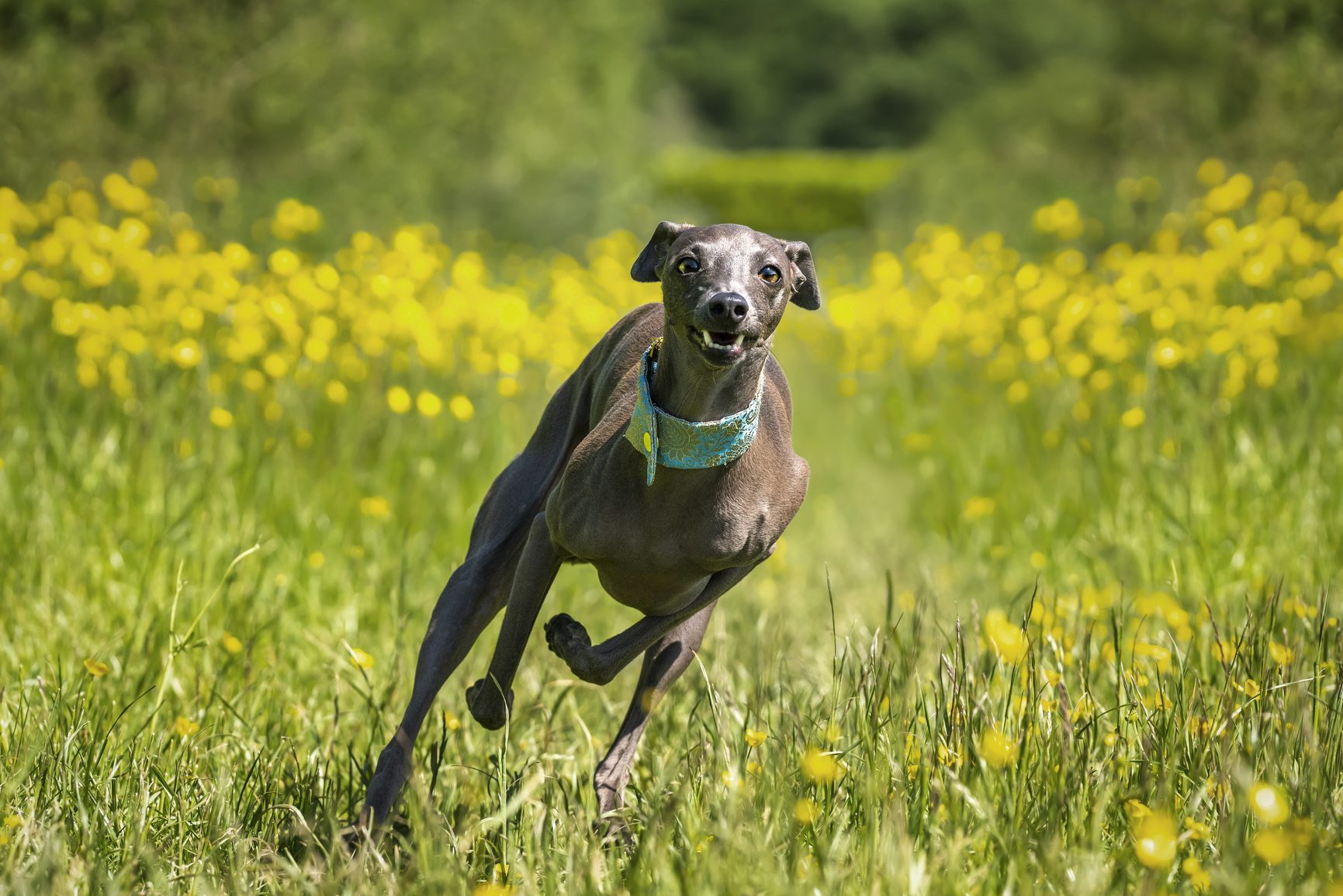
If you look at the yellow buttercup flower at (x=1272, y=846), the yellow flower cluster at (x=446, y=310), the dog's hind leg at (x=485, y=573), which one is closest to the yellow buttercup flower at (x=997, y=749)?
the yellow buttercup flower at (x=1272, y=846)

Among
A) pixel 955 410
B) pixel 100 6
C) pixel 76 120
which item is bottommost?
pixel 955 410

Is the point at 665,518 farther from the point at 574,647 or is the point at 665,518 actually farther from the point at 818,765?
the point at 818,765

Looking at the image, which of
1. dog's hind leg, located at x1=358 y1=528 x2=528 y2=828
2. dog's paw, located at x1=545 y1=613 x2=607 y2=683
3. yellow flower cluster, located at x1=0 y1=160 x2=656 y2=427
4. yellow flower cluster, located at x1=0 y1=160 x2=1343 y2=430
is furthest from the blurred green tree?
dog's paw, located at x1=545 y1=613 x2=607 y2=683

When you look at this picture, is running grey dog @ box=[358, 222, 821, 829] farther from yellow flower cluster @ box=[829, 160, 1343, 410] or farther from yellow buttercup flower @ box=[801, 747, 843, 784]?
yellow flower cluster @ box=[829, 160, 1343, 410]

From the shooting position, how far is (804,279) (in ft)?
8.78

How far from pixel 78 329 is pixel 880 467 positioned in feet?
13.8

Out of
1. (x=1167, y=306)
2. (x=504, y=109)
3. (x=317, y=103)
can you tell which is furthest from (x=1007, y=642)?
(x=504, y=109)

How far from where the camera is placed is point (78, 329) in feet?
15.9

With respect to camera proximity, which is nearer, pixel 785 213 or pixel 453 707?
pixel 453 707

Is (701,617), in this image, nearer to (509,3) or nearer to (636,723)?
(636,723)

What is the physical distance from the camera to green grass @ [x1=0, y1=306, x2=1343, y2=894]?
2340 millimetres

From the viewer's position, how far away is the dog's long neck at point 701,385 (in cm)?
239

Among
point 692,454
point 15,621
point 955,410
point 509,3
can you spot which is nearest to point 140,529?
point 15,621

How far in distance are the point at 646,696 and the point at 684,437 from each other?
2.01 ft
